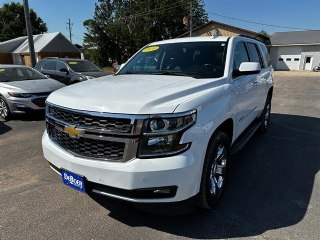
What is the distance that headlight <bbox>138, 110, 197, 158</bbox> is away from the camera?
2496 mm

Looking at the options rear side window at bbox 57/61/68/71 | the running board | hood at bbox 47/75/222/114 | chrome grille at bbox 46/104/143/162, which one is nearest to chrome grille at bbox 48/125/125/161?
chrome grille at bbox 46/104/143/162

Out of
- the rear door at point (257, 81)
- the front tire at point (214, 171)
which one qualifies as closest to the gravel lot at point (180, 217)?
the front tire at point (214, 171)

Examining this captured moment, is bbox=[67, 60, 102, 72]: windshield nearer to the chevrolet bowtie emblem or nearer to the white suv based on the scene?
the white suv

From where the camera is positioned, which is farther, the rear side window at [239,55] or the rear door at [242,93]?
the rear side window at [239,55]

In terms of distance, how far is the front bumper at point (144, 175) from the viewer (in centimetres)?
249

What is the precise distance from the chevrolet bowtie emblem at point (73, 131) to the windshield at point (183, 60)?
158cm

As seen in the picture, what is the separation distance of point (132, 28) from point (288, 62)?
23054 mm

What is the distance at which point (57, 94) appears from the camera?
3.23 metres

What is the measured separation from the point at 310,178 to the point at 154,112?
286 cm

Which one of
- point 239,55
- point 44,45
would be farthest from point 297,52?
point 239,55

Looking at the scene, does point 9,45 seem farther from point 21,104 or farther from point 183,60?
point 183,60

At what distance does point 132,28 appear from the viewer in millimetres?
42469

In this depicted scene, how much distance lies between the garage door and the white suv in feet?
141

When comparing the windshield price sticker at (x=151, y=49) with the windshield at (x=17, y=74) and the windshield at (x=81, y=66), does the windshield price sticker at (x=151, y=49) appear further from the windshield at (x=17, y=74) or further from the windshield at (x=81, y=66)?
the windshield at (x=81, y=66)
